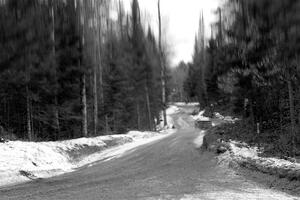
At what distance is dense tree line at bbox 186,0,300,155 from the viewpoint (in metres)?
6.82

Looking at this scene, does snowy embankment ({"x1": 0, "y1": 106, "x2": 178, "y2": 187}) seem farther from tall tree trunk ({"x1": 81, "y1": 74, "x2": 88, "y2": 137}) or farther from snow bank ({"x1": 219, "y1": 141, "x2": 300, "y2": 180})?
snow bank ({"x1": 219, "y1": 141, "x2": 300, "y2": 180})

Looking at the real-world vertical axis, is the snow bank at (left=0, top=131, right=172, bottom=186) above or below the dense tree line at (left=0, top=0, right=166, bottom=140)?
below

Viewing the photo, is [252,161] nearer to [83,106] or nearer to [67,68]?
[83,106]

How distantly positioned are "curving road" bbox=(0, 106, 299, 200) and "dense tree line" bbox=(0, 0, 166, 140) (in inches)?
246

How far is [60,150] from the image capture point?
16438 millimetres

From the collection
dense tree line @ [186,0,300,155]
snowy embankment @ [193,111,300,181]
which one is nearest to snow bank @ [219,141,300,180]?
snowy embankment @ [193,111,300,181]

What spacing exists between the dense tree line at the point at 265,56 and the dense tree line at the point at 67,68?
8.43m

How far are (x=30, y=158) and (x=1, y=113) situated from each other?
11910 millimetres

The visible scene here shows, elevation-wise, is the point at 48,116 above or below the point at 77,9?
below

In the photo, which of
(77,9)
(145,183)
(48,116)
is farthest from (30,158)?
(77,9)

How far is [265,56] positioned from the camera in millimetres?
9500

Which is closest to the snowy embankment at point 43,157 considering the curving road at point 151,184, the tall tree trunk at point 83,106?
the curving road at point 151,184

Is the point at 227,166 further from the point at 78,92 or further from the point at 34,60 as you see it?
the point at 78,92

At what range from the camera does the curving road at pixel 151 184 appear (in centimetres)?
801
